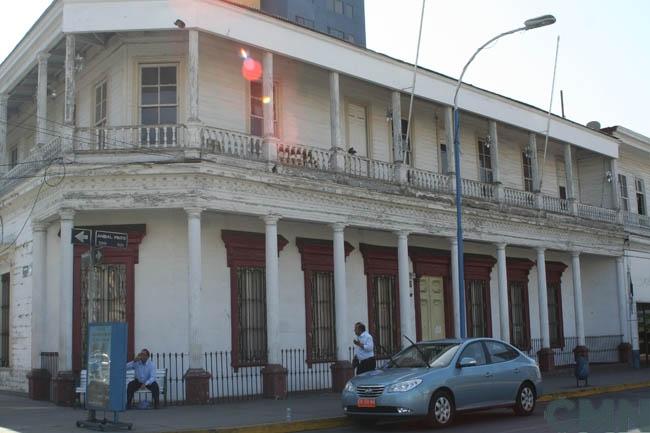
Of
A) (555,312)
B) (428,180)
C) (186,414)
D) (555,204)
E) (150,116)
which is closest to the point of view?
(186,414)

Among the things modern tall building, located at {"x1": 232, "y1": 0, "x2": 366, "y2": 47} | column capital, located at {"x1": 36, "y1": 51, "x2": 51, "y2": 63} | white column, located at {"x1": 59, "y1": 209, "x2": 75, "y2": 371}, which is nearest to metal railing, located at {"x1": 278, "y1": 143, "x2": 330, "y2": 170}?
white column, located at {"x1": 59, "y1": 209, "x2": 75, "y2": 371}

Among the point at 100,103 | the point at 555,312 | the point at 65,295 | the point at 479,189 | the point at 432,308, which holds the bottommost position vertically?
the point at 555,312

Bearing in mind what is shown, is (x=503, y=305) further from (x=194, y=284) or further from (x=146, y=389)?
(x=146, y=389)

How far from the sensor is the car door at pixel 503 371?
14070mm

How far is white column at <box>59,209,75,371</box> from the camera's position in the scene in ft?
55.5

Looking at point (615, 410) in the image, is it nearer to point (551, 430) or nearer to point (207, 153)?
point (551, 430)

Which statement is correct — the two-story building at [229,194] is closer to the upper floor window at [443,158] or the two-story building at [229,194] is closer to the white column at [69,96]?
the white column at [69,96]

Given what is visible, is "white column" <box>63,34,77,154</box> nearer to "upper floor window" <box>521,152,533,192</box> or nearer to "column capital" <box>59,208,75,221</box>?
"column capital" <box>59,208,75,221</box>

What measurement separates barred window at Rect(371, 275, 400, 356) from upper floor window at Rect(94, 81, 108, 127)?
9019 mm

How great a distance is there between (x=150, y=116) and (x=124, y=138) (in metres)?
1.70

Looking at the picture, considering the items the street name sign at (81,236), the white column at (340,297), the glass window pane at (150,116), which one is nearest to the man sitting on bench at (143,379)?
the street name sign at (81,236)

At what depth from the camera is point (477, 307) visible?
2700 centimetres

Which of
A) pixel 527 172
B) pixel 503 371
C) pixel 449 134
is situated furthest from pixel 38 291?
pixel 527 172

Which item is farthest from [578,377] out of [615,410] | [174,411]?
[174,411]
